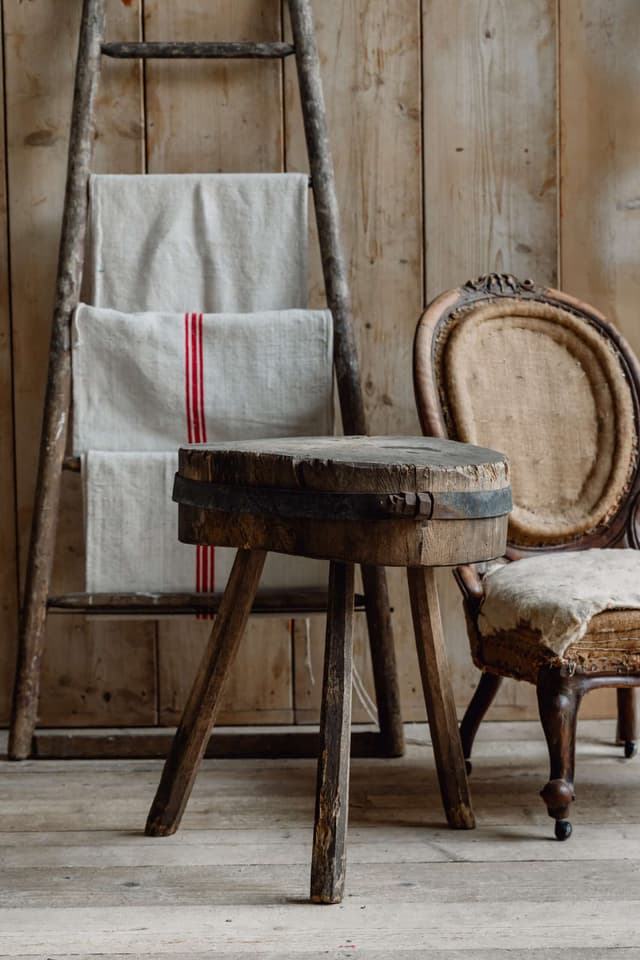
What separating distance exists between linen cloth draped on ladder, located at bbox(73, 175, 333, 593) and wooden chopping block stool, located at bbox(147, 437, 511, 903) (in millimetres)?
358

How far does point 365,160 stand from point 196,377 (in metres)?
0.52

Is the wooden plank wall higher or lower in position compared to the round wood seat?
higher

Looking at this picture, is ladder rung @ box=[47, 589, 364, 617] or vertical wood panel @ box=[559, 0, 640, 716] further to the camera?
vertical wood panel @ box=[559, 0, 640, 716]

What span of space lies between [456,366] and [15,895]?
0.97m

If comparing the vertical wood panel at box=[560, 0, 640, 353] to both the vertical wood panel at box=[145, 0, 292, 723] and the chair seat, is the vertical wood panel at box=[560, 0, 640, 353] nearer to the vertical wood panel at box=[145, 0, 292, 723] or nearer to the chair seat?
the vertical wood panel at box=[145, 0, 292, 723]

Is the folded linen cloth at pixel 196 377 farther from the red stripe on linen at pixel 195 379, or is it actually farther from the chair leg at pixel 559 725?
the chair leg at pixel 559 725

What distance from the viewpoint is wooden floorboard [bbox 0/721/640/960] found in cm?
116

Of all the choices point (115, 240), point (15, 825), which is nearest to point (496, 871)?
point (15, 825)

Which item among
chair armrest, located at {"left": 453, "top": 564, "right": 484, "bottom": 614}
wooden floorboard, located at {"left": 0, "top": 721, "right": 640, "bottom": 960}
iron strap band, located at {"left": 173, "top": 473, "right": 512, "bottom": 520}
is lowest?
wooden floorboard, located at {"left": 0, "top": 721, "right": 640, "bottom": 960}

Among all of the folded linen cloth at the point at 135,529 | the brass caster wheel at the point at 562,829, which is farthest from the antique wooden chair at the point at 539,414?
the folded linen cloth at the point at 135,529

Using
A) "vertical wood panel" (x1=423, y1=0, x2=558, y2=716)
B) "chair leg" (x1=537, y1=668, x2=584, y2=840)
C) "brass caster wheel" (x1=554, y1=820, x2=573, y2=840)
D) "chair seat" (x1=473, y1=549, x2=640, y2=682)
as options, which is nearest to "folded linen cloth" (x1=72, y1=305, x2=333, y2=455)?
"vertical wood panel" (x1=423, y1=0, x2=558, y2=716)

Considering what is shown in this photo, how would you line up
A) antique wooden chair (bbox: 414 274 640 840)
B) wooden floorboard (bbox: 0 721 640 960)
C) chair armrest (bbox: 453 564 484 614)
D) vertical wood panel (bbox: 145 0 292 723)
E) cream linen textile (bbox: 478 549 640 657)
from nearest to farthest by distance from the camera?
wooden floorboard (bbox: 0 721 640 960)
cream linen textile (bbox: 478 549 640 657)
chair armrest (bbox: 453 564 484 614)
antique wooden chair (bbox: 414 274 640 840)
vertical wood panel (bbox: 145 0 292 723)

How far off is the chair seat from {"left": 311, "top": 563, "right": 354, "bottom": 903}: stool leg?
0.90ft

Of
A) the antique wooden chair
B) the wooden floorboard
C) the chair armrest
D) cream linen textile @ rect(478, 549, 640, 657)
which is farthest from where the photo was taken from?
the antique wooden chair
